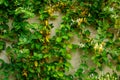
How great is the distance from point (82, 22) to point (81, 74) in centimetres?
52

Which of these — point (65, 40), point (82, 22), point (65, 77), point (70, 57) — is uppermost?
point (82, 22)

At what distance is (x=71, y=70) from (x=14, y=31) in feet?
2.29

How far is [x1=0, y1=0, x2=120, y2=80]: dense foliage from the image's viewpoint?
2.51 meters

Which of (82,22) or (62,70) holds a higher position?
(82,22)

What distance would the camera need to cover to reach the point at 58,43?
98.9 inches

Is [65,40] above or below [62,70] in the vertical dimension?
above

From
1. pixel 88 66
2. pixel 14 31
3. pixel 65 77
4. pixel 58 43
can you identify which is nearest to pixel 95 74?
pixel 88 66

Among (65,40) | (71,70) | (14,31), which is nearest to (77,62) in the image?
(71,70)

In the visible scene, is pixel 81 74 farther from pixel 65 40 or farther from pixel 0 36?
pixel 0 36

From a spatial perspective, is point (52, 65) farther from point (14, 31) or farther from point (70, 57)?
point (14, 31)

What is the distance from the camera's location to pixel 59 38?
2506mm

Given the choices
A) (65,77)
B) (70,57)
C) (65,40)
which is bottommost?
(65,77)

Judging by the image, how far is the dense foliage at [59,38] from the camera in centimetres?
251

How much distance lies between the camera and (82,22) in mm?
2588
